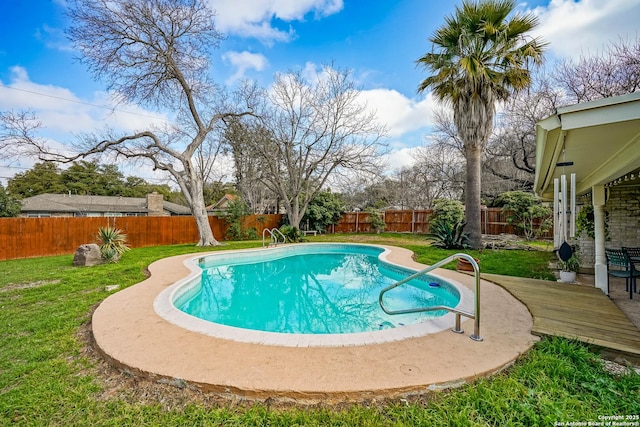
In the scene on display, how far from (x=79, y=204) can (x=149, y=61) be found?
→ 779 inches

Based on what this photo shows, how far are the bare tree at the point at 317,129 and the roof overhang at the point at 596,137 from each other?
433 inches

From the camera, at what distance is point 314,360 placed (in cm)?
283

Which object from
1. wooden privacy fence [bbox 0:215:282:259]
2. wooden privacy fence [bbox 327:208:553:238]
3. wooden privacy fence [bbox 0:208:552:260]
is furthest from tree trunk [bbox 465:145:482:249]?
wooden privacy fence [bbox 0:215:282:259]

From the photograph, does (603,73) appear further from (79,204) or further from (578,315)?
(79,204)

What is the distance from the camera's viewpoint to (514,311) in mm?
4203

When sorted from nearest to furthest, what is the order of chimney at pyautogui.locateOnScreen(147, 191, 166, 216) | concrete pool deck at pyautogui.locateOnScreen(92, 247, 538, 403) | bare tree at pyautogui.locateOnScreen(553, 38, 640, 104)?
concrete pool deck at pyautogui.locateOnScreen(92, 247, 538, 403) < bare tree at pyautogui.locateOnScreen(553, 38, 640, 104) < chimney at pyautogui.locateOnScreen(147, 191, 166, 216)

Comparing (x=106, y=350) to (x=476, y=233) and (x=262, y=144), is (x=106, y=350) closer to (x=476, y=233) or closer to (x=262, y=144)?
(x=476, y=233)

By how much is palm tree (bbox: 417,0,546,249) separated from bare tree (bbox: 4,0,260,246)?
9.76 metres

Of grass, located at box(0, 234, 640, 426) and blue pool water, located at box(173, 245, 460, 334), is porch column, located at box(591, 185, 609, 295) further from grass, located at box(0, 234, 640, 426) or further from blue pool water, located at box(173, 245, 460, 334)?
grass, located at box(0, 234, 640, 426)

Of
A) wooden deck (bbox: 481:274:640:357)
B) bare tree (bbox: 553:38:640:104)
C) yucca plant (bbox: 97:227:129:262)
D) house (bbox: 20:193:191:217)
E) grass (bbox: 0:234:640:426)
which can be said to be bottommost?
grass (bbox: 0:234:640:426)

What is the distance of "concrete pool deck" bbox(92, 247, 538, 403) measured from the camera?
2381 mm

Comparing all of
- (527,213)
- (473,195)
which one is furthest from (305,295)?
(527,213)

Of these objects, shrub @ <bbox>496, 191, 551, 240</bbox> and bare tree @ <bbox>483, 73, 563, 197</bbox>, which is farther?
bare tree @ <bbox>483, 73, 563, 197</bbox>

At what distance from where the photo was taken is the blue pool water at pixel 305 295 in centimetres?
483
